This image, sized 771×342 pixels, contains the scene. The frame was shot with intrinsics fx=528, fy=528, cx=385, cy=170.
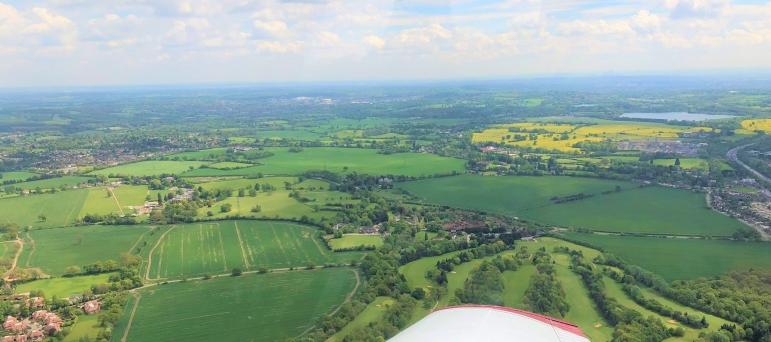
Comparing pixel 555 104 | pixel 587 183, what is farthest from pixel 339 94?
pixel 587 183

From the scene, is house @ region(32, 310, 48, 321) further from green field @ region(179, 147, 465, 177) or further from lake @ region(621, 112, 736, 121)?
lake @ region(621, 112, 736, 121)

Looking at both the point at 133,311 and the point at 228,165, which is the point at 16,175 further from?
the point at 133,311

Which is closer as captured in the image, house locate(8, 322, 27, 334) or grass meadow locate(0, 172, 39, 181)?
house locate(8, 322, 27, 334)

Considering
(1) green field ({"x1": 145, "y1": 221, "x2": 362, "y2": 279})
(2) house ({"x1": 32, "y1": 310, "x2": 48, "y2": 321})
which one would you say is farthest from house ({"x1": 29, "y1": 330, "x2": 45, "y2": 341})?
(1) green field ({"x1": 145, "y1": 221, "x2": 362, "y2": 279})

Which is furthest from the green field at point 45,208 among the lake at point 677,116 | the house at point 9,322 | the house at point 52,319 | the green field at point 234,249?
the lake at point 677,116

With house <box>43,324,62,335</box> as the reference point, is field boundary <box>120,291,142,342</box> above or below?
below

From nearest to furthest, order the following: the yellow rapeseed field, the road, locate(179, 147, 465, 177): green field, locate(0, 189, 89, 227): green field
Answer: locate(0, 189, 89, 227): green field
the road
locate(179, 147, 465, 177): green field
the yellow rapeseed field

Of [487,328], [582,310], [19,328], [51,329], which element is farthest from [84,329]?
[582,310]
